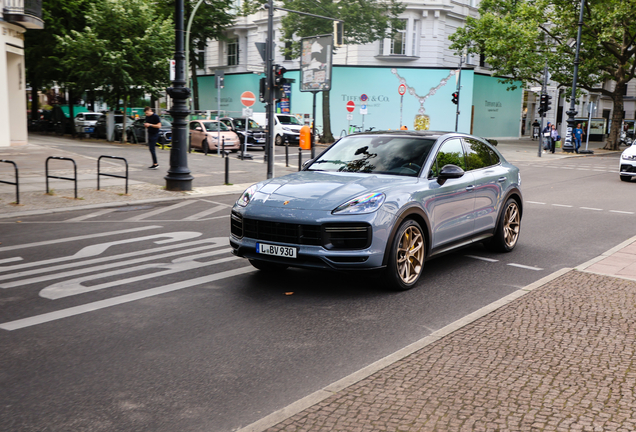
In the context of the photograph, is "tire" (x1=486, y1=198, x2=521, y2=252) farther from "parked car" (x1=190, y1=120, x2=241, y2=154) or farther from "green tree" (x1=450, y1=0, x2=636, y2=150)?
"green tree" (x1=450, y1=0, x2=636, y2=150)

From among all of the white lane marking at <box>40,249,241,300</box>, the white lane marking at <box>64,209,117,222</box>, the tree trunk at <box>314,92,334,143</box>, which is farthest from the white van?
the white lane marking at <box>40,249,241,300</box>

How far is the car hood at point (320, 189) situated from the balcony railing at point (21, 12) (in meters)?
23.3

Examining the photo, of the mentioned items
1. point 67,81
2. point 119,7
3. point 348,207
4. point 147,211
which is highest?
point 119,7

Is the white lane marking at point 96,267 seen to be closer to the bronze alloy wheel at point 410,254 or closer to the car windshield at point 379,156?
the car windshield at point 379,156

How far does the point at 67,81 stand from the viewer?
3688 cm

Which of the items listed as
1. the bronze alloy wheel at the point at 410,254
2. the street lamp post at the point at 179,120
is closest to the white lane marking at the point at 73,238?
the street lamp post at the point at 179,120

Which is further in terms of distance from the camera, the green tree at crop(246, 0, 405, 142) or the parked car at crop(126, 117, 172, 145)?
the green tree at crop(246, 0, 405, 142)

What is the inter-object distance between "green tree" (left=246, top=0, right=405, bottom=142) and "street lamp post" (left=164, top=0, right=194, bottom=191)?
2524 centimetres

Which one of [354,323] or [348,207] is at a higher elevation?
[348,207]

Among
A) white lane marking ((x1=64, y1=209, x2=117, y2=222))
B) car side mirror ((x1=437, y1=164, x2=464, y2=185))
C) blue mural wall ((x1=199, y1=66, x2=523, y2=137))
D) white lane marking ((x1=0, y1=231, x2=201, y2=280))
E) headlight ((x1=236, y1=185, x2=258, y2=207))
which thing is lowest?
white lane marking ((x1=64, y1=209, x2=117, y2=222))

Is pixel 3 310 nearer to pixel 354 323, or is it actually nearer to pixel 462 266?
pixel 354 323

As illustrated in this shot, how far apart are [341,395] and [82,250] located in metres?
5.56

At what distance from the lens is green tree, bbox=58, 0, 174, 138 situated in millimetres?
30922

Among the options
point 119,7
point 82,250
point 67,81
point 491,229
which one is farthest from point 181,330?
point 67,81
